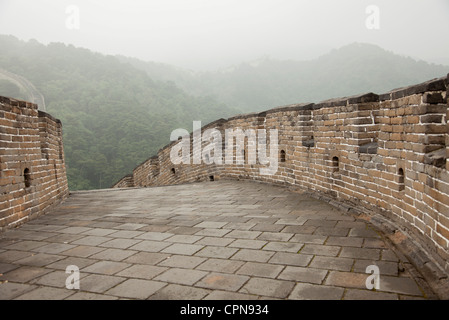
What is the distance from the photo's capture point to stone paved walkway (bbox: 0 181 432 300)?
2184 mm

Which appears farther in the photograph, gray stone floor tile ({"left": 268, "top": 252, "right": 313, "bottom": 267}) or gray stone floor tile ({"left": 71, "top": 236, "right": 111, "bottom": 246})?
gray stone floor tile ({"left": 71, "top": 236, "right": 111, "bottom": 246})

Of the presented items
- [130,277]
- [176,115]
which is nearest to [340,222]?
[130,277]

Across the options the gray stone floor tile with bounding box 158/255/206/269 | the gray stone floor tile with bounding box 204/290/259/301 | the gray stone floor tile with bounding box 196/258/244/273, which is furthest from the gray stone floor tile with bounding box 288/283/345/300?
the gray stone floor tile with bounding box 158/255/206/269

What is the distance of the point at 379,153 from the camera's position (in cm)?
356

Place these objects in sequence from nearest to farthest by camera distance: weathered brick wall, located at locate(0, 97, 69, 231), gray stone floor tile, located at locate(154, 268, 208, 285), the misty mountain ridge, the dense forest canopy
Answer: gray stone floor tile, located at locate(154, 268, 208, 285) < weathered brick wall, located at locate(0, 97, 69, 231) < the dense forest canopy < the misty mountain ridge

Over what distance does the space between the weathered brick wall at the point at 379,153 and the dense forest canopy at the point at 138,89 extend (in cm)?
2659

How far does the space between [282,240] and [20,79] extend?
49223 mm

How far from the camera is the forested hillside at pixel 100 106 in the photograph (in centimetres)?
3443

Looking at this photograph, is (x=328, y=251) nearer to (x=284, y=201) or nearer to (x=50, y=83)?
(x=284, y=201)

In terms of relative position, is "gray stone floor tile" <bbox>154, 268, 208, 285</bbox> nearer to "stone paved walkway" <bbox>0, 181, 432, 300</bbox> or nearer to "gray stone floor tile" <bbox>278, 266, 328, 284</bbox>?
"stone paved walkway" <bbox>0, 181, 432, 300</bbox>

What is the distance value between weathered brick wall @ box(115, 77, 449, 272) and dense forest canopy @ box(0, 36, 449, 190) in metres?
26.6

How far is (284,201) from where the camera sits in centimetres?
483

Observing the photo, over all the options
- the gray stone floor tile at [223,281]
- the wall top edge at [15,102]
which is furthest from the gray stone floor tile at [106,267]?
the wall top edge at [15,102]

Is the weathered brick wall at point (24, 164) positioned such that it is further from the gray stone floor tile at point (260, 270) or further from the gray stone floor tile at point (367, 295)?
the gray stone floor tile at point (367, 295)
